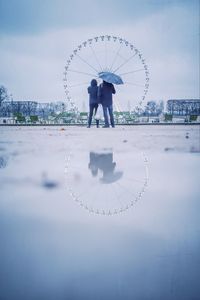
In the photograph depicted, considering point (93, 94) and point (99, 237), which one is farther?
point (93, 94)

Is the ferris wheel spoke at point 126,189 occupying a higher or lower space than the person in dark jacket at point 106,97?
lower

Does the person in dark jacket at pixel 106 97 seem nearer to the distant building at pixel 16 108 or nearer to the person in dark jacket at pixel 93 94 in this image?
the person in dark jacket at pixel 93 94

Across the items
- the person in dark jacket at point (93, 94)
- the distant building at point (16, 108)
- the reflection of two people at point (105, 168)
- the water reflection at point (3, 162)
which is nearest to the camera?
the reflection of two people at point (105, 168)

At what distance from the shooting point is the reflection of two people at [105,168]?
3487 millimetres

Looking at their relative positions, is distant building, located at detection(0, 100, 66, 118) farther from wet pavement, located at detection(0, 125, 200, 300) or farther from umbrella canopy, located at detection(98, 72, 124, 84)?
wet pavement, located at detection(0, 125, 200, 300)

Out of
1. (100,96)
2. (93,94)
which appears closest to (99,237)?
(93,94)

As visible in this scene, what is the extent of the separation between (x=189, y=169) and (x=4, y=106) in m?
38.2

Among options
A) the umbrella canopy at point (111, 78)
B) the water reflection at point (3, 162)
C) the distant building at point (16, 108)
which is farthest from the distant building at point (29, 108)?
the water reflection at point (3, 162)

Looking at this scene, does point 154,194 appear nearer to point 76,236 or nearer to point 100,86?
point 76,236

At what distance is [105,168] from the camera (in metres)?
4.18

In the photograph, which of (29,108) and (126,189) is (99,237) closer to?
(126,189)

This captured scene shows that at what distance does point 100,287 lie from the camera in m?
1.27

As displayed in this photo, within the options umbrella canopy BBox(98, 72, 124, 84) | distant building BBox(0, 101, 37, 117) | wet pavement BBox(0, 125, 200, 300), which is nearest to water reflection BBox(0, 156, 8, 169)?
wet pavement BBox(0, 125, 200, 300)

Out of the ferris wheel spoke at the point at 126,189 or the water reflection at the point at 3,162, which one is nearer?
the ferris wheel spoke at the point at 126,189
